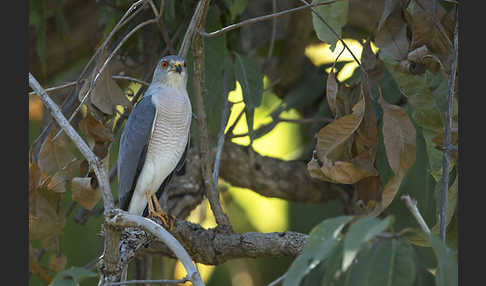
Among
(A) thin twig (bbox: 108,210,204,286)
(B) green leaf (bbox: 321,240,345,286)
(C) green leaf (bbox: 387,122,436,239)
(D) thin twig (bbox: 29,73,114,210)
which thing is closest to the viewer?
A: (B) green leaf (bbox: 321,240,345,286)

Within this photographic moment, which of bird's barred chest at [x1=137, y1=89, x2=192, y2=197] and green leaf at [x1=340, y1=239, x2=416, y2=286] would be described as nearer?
green leaf at [x1=340, y1=239, x2=416, y2=286]

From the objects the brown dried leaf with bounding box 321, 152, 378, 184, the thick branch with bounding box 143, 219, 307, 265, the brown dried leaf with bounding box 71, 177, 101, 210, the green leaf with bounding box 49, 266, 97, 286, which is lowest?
the thick branch with bounding box 143, 219, 307, 265

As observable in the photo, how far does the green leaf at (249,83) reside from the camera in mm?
3618

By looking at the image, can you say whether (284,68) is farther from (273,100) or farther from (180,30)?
(180,30)

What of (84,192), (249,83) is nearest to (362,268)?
(84,192)

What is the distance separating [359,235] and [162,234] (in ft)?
2.49

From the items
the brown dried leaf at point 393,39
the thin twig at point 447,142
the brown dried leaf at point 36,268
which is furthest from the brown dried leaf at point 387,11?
the brown dried leaf at point 36,268

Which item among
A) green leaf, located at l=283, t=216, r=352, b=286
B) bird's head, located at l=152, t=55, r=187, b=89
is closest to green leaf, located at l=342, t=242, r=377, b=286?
green leaf, located at l=283, t=216, r=352, b=286

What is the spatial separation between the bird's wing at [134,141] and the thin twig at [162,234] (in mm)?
1262

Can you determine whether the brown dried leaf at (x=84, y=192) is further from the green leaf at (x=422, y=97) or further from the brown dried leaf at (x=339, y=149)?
the green leaf at (x=422, y=97)

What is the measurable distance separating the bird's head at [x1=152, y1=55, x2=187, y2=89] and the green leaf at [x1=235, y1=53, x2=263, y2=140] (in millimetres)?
334

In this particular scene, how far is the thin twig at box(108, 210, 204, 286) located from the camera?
1917 mm

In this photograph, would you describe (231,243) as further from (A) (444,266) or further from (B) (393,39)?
(A) (444,266)

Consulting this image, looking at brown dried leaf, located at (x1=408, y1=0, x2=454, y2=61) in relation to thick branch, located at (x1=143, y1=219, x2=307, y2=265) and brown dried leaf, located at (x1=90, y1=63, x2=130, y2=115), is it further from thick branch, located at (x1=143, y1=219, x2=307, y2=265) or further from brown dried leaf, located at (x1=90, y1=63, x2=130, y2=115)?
brown dried leaf, located at (x1=90, y1=63, x2=130, y2=115)
